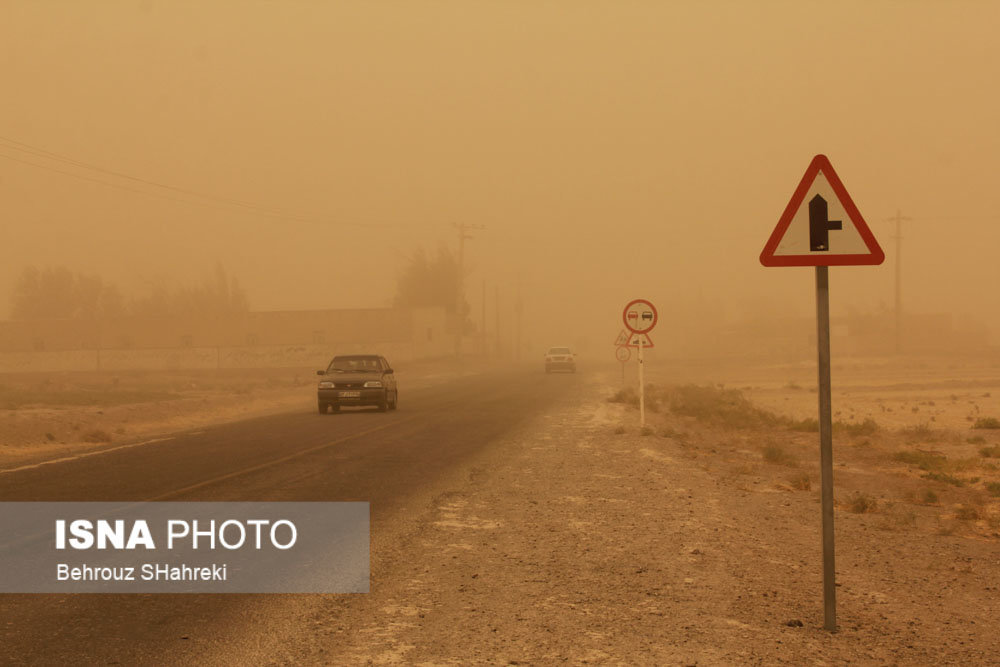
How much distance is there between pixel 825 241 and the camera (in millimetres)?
5340

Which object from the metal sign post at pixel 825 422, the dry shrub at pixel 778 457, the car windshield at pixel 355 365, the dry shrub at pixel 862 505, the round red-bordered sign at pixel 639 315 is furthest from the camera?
the car windshield at pixel 355 365

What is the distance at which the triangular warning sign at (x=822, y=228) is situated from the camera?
5320mm

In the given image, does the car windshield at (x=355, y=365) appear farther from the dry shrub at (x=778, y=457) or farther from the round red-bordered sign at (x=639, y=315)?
the dry shrub at (x=778, y=457)

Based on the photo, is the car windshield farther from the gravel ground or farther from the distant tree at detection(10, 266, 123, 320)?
the distant tree at detection(10, 266, 123, 320)

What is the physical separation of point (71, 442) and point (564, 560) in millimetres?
15630

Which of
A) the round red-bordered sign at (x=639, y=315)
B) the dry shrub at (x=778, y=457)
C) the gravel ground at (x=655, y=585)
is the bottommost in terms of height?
the dry shrub at (x=778, y=457)

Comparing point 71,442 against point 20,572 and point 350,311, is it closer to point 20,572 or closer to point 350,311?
point 20,572

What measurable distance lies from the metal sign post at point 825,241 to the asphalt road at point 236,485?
3.27 m

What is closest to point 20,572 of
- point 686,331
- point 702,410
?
point 702,410

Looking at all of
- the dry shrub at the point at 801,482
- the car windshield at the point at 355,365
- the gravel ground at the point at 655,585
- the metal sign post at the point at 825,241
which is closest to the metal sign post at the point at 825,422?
the metal sign post at the point at 825,241

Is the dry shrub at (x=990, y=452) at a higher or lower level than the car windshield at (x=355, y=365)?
lower

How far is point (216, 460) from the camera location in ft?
47.3

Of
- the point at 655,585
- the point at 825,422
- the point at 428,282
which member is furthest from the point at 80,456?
the point at 428,282

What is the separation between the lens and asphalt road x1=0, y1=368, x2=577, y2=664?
5.14 metres
